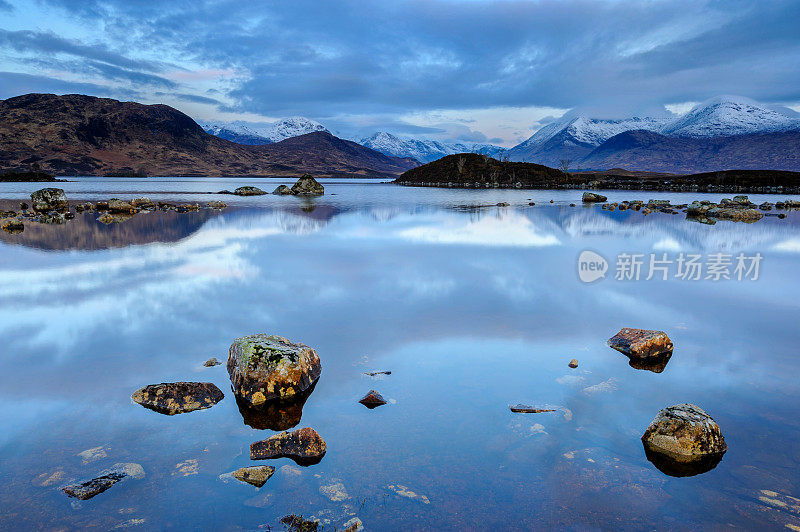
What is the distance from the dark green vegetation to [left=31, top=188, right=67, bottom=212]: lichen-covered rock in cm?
10960

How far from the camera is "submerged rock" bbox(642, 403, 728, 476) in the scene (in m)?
6.93

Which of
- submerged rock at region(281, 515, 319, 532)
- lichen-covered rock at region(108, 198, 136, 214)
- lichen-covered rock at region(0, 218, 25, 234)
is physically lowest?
submerged rock at region(281, 515, 319, 532)

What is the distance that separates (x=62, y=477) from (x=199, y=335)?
20.6ft

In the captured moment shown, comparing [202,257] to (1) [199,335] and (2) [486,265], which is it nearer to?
(1) [199,335]

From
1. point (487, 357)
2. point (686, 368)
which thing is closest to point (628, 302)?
point (686, 368)

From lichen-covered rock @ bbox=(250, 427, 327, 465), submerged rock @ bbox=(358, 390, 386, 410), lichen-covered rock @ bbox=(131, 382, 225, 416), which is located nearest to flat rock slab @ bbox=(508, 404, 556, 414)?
submerged rock @ bbox=(358, 390, 386, 410)

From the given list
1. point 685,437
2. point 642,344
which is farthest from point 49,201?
point 685,437

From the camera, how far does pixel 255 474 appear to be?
253 inches

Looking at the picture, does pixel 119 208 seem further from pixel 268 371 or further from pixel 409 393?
pixel 409 393

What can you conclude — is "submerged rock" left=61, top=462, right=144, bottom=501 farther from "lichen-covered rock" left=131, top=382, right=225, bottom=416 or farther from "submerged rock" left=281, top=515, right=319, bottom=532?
"submerged rock" left=281, top=515, right=319, bottom=532

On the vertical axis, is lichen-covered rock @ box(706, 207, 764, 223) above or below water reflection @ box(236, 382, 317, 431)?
above

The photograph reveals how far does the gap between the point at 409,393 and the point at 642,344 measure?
6.44 meters

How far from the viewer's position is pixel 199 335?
12.4 m

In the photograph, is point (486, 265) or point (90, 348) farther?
point (486, 265)
